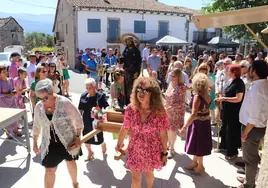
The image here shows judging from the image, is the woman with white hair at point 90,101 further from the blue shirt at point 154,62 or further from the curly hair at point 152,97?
the blue shirt at point 154,62

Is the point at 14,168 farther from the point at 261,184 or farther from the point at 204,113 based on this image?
the point at 261,184

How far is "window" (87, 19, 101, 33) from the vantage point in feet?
70.6

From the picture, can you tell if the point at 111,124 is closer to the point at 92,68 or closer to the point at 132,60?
the point at 132,60

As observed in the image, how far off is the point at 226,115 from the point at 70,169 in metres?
2.96

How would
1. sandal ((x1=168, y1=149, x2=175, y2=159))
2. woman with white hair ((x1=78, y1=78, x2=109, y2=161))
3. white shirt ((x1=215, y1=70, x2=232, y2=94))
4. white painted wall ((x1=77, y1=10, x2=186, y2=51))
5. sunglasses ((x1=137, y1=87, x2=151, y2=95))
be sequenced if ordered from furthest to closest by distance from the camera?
white painted wall ((x1=77, y1=10, x2=186, y2=51)), white shirt ((x1=215, y1=70, x2=232, y2=94)), sandal ((x1=168, y1=149, x2=175, y2=159)), woman with white hair ((x1=78, y1=78, x2=109, y2=161)), sunglasses ((x1=137, y1=87, x2=151, y2=95))

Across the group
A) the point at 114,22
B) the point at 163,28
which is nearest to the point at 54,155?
the point at 114,22

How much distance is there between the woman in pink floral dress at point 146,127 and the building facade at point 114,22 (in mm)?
17786

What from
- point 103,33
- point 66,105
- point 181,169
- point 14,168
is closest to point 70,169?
point 66,105

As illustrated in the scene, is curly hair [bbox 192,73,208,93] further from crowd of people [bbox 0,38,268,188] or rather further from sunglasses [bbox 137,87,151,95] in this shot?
sunglasses [bbox 137,87,151,95]

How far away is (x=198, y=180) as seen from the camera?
3.98 m

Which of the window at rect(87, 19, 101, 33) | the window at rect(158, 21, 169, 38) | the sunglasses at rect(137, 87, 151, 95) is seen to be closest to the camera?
the sunglasses at rect(137, 87, 151, 95)

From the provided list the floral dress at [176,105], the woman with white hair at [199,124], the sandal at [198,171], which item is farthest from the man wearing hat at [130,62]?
the sandal at [198,171]

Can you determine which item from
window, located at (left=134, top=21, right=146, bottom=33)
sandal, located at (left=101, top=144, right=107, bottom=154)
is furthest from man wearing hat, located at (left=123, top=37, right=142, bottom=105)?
window, located at (left=134, top=21, right=146, bottom=33)

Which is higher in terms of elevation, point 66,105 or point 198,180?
point 66,105
